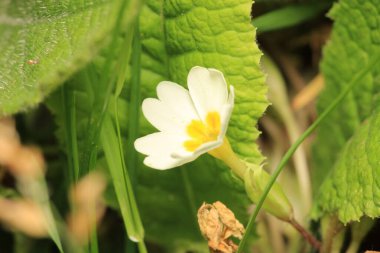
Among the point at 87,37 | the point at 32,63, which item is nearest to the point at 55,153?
the point at 32,63

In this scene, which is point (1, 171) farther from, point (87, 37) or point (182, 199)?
point (87, 37)

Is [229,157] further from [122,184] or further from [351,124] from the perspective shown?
[351,124]

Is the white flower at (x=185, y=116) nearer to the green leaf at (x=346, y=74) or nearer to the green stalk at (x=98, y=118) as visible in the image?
the green stalk at (x=98, y=118)

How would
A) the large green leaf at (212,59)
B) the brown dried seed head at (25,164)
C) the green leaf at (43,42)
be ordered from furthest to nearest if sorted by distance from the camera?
the brown dried seed head at (25,164) < the large green leaf at (212,59) < the green leaf at (43,42)

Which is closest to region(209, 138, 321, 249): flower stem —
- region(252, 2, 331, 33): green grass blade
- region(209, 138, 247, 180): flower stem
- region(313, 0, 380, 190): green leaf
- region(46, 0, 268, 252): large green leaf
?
region(209, 138, 247, 180): flower stem

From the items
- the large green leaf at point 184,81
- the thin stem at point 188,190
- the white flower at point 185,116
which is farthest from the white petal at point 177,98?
the thin stem at point 188,190

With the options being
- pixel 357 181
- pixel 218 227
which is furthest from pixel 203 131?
pixel 357 181
